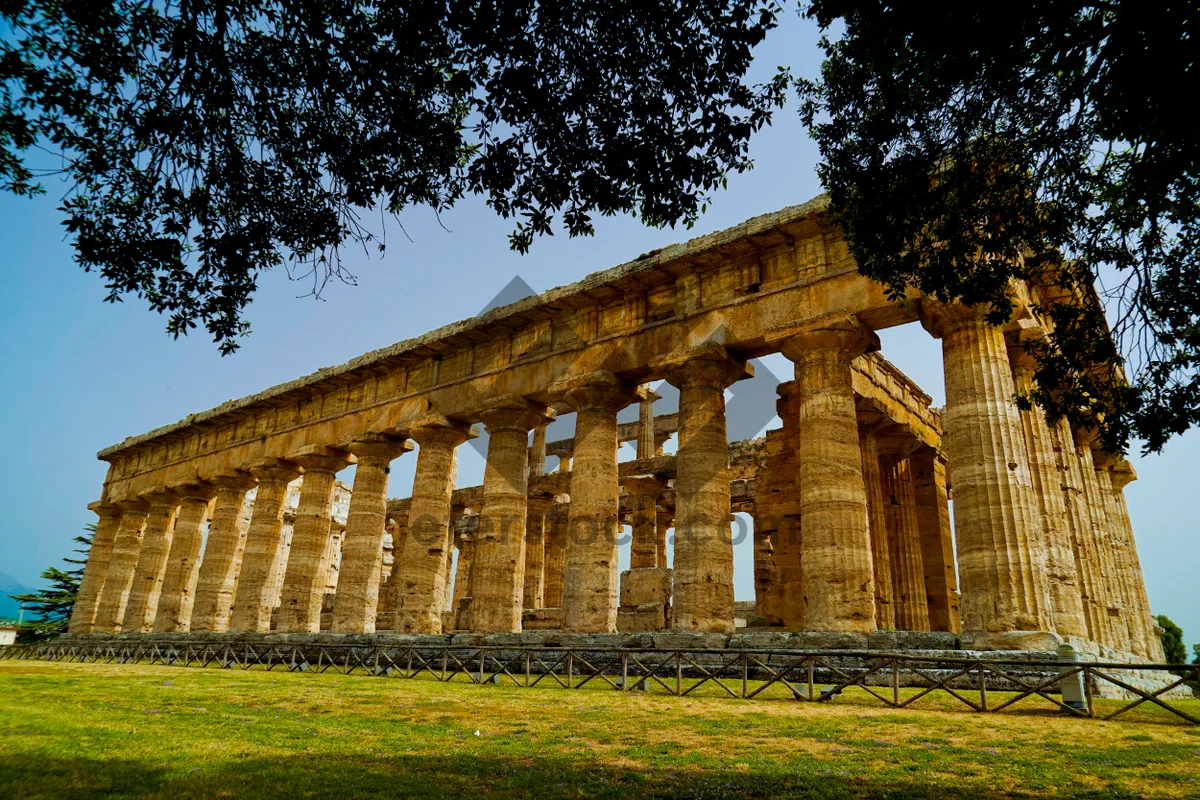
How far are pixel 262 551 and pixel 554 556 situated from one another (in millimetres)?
10954

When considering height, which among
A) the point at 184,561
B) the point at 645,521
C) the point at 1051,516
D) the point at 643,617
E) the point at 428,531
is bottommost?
the point at 643,617

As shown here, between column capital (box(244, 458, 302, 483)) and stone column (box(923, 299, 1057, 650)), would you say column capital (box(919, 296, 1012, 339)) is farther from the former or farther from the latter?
column capital (box(244, 458, 302, 483))

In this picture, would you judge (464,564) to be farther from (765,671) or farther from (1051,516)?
(1051,516)

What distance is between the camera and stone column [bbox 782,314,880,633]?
14.8 meters

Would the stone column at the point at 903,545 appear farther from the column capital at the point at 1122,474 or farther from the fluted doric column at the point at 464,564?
the fluted doric column at the point at 464,564

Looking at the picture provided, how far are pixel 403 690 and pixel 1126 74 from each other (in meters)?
12.3

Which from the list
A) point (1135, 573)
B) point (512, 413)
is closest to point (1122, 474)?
point (1135, 573)

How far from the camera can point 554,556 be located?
104 ft

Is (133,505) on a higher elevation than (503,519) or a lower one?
higher

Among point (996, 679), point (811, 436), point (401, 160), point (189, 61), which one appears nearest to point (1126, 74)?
point (401, 160)

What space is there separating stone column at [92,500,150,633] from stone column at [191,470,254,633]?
6.57m

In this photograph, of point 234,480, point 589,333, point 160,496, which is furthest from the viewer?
point 160,496

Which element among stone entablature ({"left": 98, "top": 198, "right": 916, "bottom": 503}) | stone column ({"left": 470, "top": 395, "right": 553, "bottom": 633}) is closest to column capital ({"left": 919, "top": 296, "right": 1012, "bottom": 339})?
stone entablature ({"left": 98, "top": 198, "right": 916, "bottom": 503})

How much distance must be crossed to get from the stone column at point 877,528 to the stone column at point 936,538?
1.83 metres
